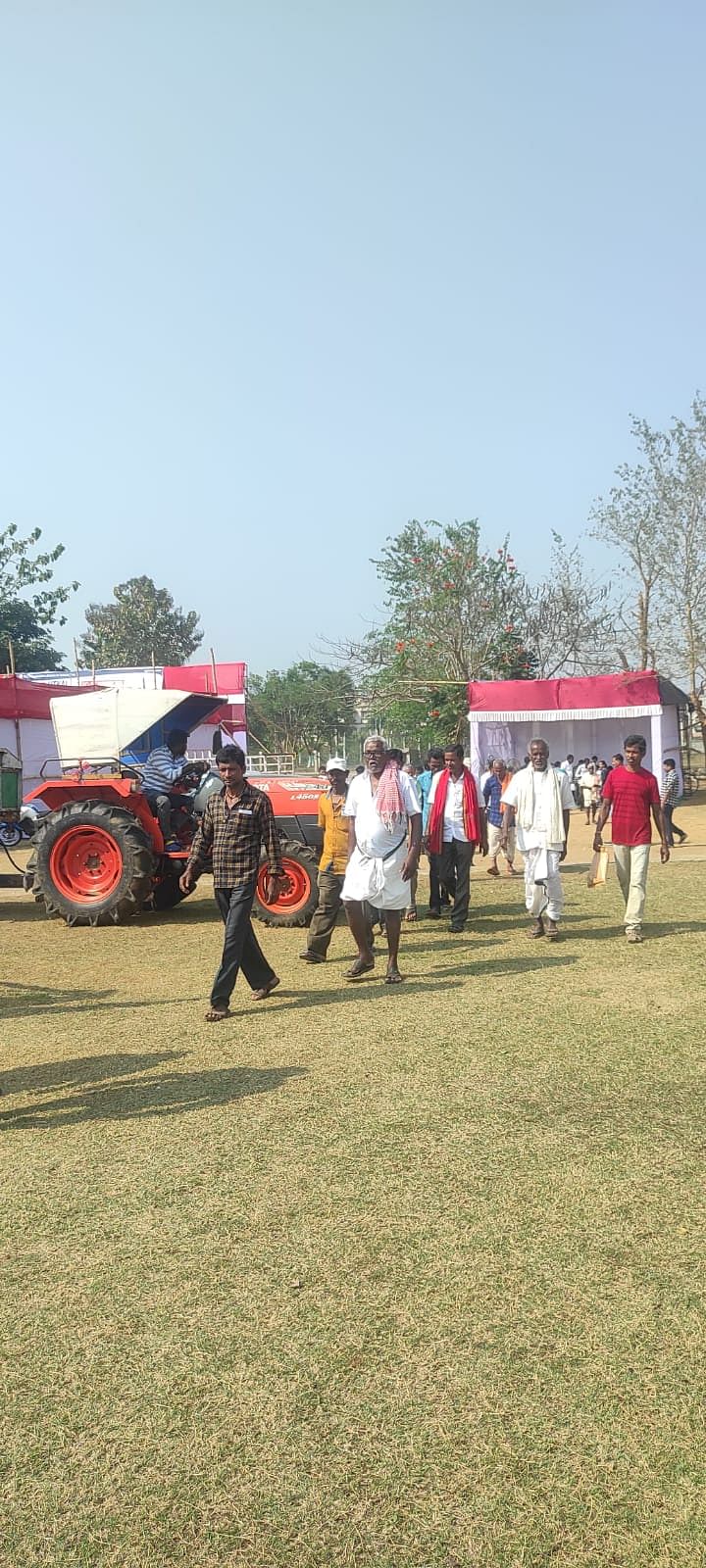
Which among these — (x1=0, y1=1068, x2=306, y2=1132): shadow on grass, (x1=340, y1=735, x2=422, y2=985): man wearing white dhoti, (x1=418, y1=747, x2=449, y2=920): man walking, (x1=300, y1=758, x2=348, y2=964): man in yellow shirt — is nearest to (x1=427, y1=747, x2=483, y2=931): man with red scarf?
(x1=418, y1=747, x2=449, y2=920): man walking

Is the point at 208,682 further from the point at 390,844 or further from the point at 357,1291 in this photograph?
the point at 357,1291

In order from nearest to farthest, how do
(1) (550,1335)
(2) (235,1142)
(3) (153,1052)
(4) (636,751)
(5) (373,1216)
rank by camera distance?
(1) (550,1335)
(5) (373,1216)
(2) (235,1142)
(3) (153,1052)
(4) (636,751)

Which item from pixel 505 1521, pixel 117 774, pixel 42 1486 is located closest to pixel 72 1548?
pixel 42 1486

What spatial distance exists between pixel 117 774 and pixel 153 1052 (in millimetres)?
5270

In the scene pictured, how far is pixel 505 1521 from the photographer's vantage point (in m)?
2.27

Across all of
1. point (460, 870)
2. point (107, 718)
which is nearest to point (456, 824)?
point (460, 870)

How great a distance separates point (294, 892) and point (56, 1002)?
312cm

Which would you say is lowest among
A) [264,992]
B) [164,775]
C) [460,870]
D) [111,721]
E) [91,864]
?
[264,992]

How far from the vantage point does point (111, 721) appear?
10.4 metres

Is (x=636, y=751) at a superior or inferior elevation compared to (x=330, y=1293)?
superior

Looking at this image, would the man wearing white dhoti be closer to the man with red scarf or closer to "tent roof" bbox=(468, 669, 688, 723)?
the man with red scarf

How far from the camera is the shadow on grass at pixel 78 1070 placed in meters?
5.35

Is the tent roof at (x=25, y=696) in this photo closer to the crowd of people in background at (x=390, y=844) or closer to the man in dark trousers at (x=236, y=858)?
the crowd of people in background at (x=390, y=844)

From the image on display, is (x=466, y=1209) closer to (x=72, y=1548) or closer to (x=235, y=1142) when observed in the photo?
(x=235, y=1142)
